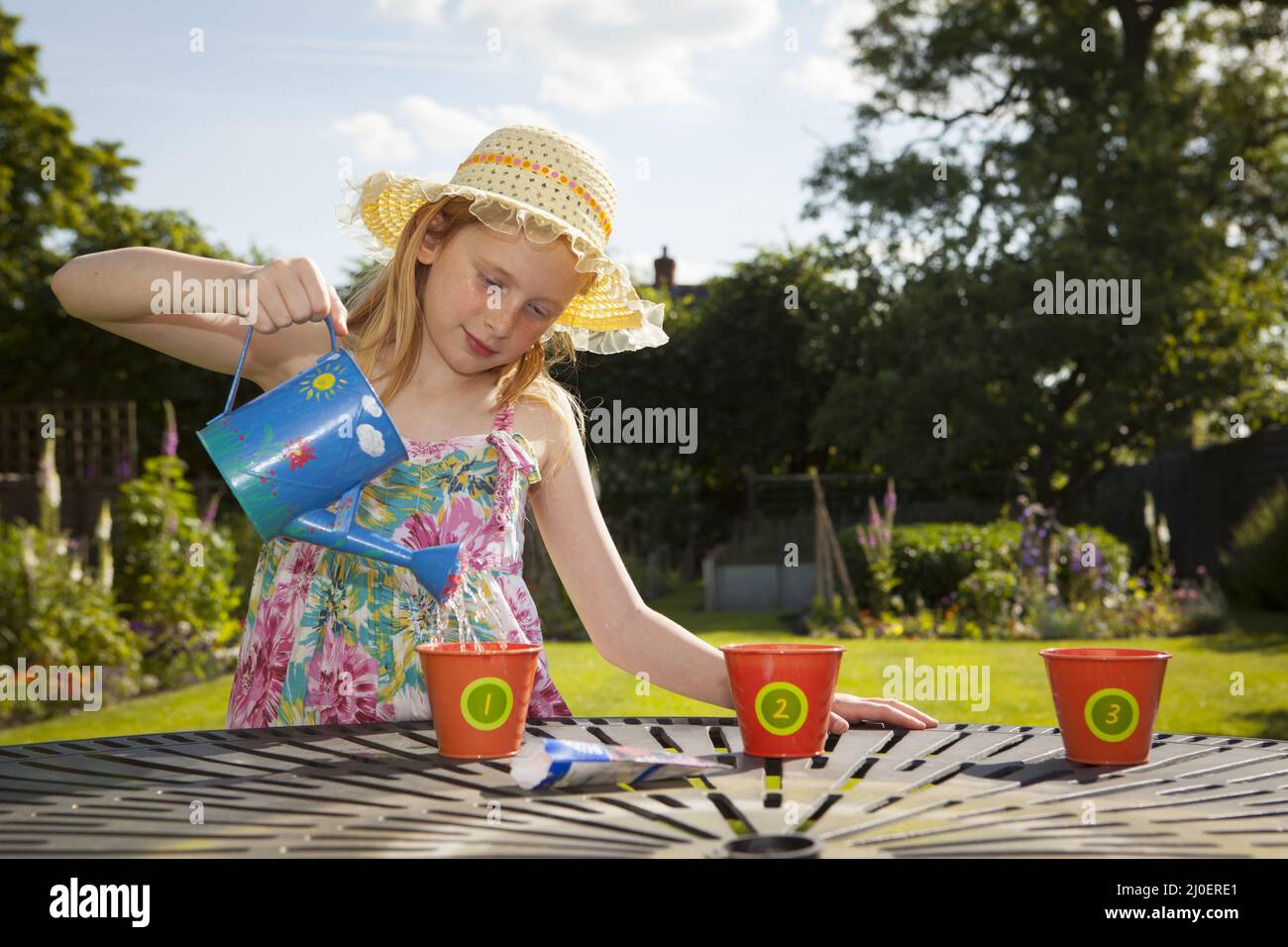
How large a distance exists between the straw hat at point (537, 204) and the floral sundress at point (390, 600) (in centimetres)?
35

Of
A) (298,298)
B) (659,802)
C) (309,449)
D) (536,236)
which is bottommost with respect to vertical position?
(659,802)

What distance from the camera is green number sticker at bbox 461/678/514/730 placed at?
1.30 metres

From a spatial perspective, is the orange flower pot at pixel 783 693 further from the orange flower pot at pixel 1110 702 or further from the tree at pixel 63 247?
the tree at pixel 63 247

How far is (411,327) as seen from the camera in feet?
6.83

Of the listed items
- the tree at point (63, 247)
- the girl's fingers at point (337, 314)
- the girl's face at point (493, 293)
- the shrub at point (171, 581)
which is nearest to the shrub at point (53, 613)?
the shrub at point (171, 581)

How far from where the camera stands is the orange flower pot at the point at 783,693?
1.30 meters

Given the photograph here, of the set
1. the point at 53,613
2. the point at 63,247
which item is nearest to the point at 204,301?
the point at 53,613

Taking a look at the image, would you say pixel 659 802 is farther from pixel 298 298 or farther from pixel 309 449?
pixel 298 298

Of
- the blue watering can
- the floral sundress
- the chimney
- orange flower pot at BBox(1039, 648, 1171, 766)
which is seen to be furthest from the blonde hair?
the chimney

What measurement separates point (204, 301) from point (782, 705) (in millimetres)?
1028

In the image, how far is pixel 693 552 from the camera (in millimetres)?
16656

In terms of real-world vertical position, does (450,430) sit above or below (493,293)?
below

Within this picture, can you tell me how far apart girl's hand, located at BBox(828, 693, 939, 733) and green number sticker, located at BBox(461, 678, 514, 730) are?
493mm

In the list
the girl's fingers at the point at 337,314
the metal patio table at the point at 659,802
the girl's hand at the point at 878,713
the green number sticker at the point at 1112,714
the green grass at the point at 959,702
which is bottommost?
the green grass at the point at 959,702
